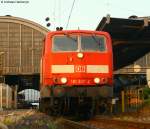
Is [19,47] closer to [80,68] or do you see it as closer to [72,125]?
[80,68]

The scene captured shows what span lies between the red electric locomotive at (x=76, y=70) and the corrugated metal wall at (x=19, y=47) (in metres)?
57.4

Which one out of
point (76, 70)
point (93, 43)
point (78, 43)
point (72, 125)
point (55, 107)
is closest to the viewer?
point (72, 125)

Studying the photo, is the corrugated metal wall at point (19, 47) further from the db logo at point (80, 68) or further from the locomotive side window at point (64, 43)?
the db logo at point (80, 68)

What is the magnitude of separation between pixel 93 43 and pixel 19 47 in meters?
60.8

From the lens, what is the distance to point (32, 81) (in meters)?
77.7

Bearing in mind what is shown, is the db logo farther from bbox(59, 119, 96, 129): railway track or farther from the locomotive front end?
bbox(59, 119, 96, 129): railway track

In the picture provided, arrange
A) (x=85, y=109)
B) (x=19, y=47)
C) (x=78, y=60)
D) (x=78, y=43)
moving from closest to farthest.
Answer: (x=78, y=60) < (x=78, y=43) < (x=85, y=109) < (x=19, y=47)

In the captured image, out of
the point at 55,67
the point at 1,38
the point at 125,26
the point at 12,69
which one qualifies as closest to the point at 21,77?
the point at 12,69

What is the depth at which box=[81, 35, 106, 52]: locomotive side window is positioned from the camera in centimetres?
1723

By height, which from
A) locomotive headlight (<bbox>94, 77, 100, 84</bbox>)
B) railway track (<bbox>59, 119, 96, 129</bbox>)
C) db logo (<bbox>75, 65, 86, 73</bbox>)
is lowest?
railway track (<bbox>59, 119, 96, 129</bbox>)

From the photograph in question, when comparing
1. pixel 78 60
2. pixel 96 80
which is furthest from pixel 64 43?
pixel 96 80

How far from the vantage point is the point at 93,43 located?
17359 mm

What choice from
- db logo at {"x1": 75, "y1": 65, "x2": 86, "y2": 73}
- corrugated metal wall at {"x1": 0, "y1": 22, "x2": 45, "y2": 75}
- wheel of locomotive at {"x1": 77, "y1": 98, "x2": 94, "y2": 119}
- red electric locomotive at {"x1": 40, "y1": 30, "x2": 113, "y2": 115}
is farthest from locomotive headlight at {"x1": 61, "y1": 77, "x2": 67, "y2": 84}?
corrugated metal wall at {"x1": 0, "y1": 22, "x2": 45, "y2": 75}

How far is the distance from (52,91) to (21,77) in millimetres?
59304
